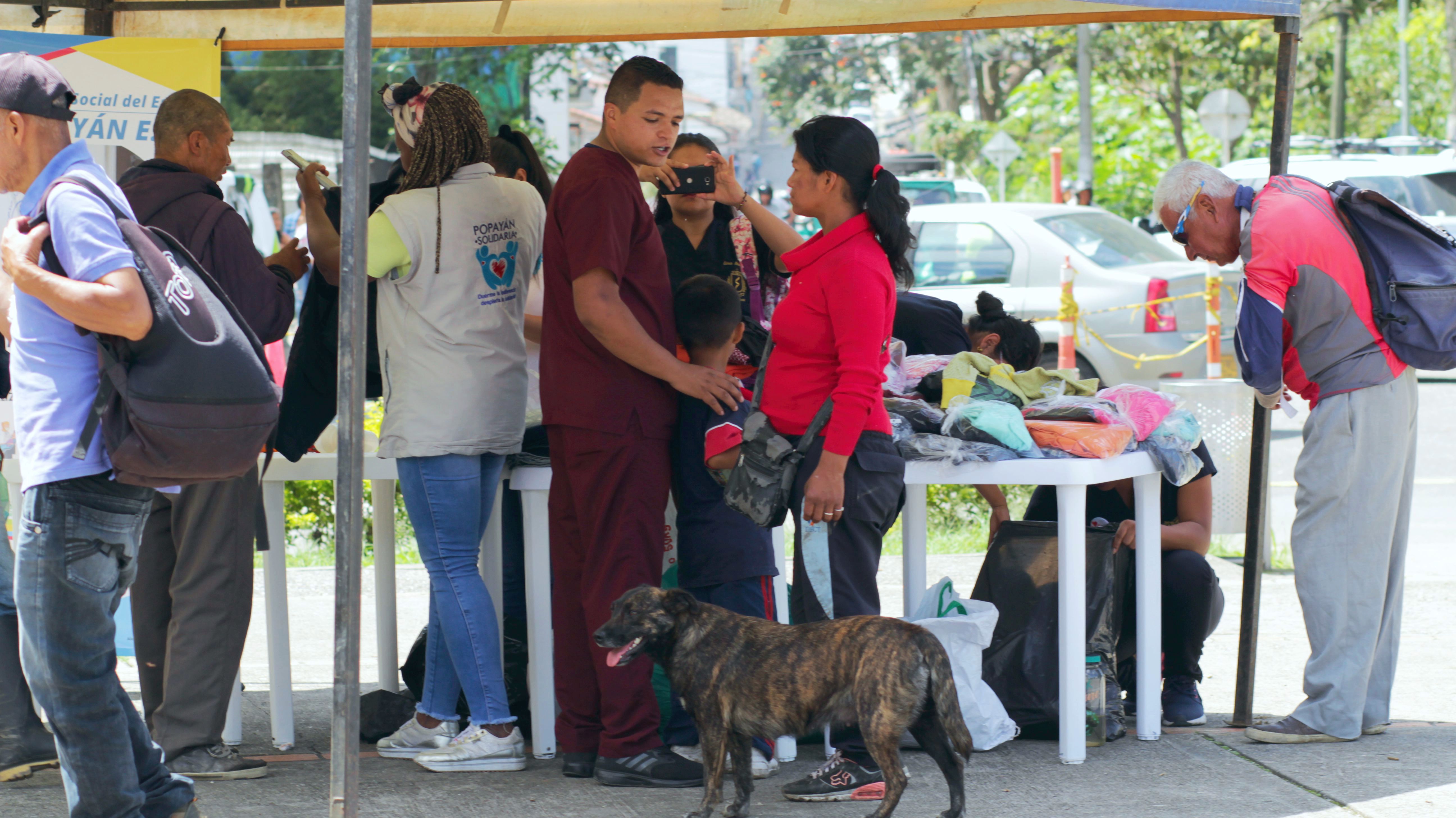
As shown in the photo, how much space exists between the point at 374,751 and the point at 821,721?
1653mm

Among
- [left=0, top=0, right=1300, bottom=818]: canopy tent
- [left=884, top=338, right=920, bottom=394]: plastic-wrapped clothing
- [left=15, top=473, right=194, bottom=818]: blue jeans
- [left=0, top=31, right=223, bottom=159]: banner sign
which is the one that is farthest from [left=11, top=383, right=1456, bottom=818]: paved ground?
[left=0, top=31, right=223, bottom=159]: banner sign

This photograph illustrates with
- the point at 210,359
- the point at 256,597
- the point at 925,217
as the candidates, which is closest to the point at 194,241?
the point at 210,359

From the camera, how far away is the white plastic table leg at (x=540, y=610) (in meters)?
4.26

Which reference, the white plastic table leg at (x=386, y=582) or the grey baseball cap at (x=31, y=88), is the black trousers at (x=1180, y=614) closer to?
the white plastic table leg at (x=386, y=582)

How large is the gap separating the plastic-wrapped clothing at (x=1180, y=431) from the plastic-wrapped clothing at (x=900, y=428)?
2.43 feet

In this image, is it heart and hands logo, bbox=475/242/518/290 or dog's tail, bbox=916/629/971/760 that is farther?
heart and hands logo, bbox=475/242/518/290

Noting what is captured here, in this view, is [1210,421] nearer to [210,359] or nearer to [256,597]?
[256,597]

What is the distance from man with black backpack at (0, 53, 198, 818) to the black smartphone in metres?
1.65

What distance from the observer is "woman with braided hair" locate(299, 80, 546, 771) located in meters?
4.04

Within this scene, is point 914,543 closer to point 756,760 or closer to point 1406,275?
point 756,760

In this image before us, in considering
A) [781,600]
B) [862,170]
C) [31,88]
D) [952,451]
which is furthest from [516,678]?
[31,88]

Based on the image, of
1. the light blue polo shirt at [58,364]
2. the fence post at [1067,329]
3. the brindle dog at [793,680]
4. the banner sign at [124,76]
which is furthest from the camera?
the fence post at [1067,329]

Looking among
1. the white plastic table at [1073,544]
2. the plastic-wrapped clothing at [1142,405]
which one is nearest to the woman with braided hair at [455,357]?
the white plastic table at [1073,544]

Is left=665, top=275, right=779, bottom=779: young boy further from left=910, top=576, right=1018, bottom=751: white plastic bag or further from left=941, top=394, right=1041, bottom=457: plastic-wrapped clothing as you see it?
left=941, top=394, right=1041, bottom=457: plastic-wrapped clothing
